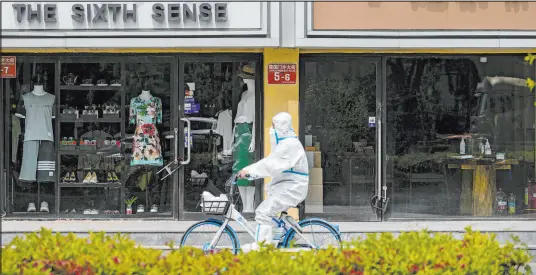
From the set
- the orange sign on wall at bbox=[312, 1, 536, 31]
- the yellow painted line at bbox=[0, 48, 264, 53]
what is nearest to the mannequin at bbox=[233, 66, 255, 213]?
the yellow painted line at bbox=[0, 48, 264, 53]

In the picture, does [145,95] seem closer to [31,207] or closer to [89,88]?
[89,88]

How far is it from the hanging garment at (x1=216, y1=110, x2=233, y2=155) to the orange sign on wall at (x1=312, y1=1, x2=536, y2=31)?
2.23 m

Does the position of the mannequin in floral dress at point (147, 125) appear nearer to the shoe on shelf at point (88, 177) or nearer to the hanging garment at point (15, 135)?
the shoe on shelf at point (88, 177)

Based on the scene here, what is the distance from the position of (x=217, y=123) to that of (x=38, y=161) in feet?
9.44

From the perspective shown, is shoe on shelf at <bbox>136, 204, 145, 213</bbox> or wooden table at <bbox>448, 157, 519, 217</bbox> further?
wooden table at <bbox>448, 157, 519, 217</bbox>

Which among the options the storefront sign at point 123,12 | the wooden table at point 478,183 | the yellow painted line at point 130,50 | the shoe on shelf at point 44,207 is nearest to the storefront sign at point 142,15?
the storefront sign at point 123,12

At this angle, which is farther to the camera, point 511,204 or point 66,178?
point 511,204

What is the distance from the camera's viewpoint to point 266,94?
42.0 feet

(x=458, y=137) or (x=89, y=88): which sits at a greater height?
(x=89, y=88)

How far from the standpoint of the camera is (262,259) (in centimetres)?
593

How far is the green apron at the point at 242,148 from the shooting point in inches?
519

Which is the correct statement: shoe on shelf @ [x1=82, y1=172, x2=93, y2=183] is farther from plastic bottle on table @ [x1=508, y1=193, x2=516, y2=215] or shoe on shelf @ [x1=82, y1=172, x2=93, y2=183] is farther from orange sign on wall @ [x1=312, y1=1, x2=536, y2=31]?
plastic bottle on table @ [x1=508, y1=193, x2=516, y2=215]

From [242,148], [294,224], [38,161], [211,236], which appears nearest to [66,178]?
[38,161]

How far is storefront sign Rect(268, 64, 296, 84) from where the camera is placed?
12742 mm
